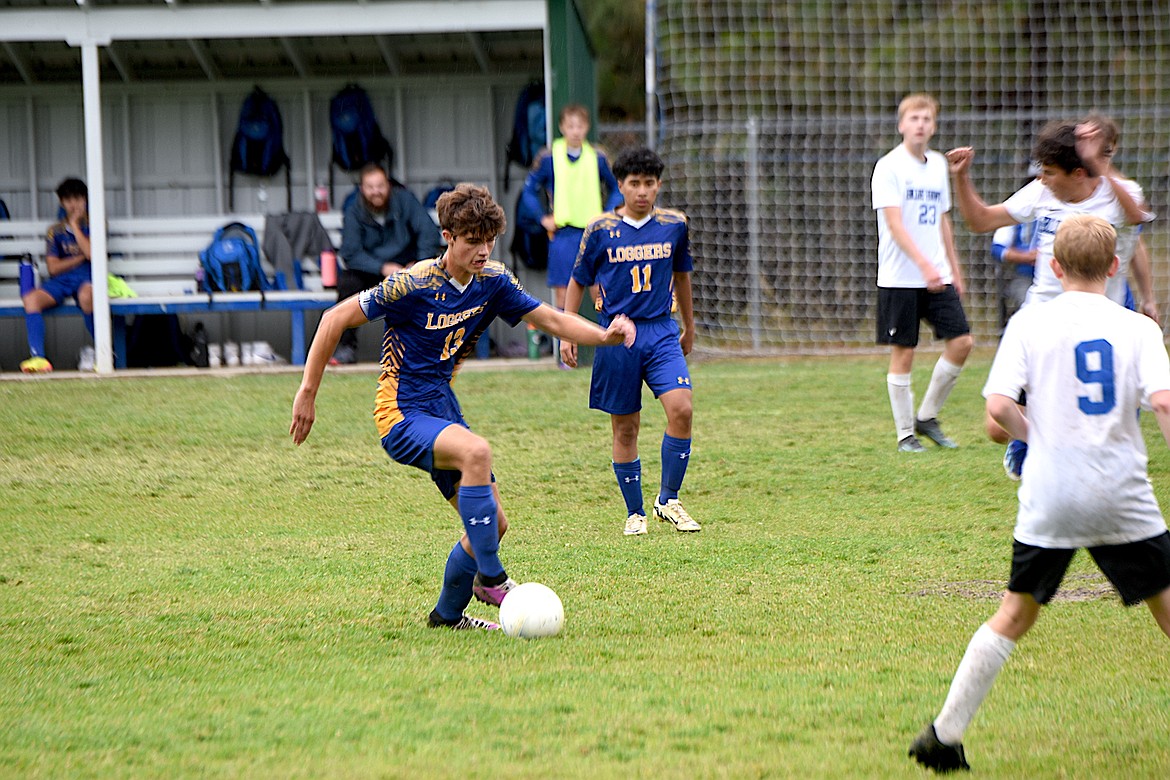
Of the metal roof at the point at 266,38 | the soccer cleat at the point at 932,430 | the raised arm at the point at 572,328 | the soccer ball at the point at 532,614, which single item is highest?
the metal roof at the point at 266,38

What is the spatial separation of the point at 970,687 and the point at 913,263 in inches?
214

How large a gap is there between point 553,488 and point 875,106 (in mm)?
13562

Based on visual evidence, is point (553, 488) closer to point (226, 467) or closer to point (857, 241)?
point (226, 467)

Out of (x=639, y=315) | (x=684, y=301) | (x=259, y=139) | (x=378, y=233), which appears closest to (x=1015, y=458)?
(x=684, y=301)

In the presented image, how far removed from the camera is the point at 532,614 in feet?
14.8

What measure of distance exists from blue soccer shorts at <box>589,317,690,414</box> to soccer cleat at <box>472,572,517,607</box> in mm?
1829

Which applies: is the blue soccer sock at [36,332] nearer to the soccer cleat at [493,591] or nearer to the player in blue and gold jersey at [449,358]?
the player in blue and gold jersey at [449,358]

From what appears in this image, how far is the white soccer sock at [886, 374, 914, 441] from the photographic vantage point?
845 cm

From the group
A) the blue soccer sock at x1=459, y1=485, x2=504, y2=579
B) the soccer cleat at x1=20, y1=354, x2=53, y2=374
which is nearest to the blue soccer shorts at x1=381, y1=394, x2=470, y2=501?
the blue soccer sock at x1=459, y1=485, x2=504, y2=579

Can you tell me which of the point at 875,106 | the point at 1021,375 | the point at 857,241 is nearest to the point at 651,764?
the point at 1021,375

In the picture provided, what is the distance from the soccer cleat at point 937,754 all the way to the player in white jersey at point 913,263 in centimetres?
524

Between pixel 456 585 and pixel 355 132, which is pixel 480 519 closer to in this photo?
pixel 456 585

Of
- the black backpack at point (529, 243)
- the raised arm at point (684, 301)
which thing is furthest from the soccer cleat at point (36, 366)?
the raised arm at point (684, 301)

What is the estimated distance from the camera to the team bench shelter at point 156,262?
13695 mm
